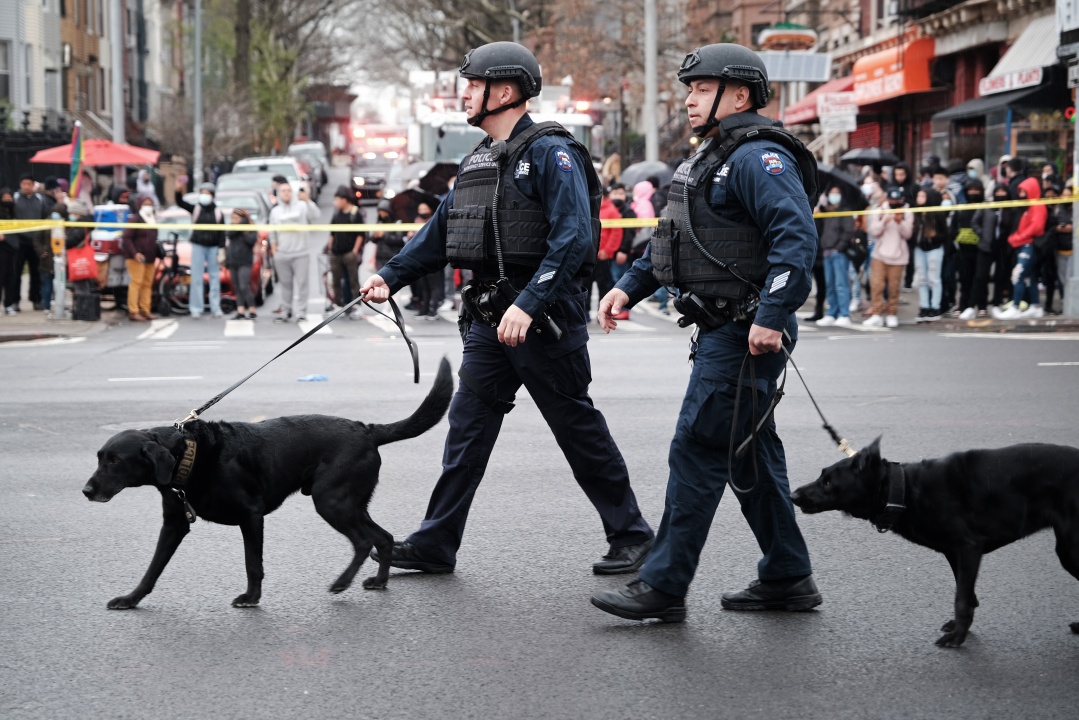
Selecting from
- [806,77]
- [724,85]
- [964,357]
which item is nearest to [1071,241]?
[964,357]

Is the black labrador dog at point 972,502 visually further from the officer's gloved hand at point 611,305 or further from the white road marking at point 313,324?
the white road marking at point 313,324

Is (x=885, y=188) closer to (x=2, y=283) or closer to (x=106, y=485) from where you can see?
(x=2, y=283)

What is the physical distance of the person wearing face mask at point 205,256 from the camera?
18750 millimetres

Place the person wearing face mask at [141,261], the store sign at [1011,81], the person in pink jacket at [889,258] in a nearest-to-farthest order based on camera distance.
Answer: the person in pink jacket at [889,258], the person wearing face mask at [141,261], the store sign at [1011,81]

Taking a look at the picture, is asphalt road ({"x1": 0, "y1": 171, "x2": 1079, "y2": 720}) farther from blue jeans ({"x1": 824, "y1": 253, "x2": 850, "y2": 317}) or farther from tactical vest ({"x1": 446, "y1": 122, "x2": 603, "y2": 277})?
blue jeans ({"x1": 824, "y1": 253, "x2": 850, "y2": 317})

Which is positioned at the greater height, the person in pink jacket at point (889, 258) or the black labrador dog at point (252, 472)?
the person in pink jacket at point (889, 258)

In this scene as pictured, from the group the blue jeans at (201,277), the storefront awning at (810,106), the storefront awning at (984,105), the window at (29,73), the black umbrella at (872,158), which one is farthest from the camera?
the window at (29,73)

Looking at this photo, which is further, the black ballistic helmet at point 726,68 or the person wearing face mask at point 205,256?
the person wearing face mask at point 205,256

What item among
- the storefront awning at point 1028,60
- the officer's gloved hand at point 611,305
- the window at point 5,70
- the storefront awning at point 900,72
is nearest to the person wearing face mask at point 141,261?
the officer's gloved hand at point 611,305

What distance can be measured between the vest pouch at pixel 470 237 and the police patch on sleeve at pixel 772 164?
119 centimetres

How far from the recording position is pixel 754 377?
4734 millimetres

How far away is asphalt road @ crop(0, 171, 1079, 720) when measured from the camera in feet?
13.6

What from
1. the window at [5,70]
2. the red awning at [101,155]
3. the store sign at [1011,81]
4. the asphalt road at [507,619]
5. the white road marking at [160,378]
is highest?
the window at [5,70]

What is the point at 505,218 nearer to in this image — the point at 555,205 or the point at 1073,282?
the point at 555,205
